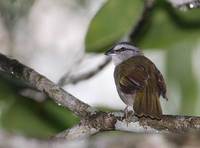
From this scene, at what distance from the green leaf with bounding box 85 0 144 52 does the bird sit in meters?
0.39

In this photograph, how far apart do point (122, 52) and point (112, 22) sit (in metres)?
0.33

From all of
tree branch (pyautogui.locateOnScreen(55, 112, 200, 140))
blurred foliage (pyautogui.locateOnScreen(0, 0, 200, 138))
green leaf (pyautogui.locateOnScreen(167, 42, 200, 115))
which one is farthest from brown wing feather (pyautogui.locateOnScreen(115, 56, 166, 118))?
green leaf (pyautogui.locateOnScreen(167, 42, 200, 115))

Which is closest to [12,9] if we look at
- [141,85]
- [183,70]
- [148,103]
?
[183,70]

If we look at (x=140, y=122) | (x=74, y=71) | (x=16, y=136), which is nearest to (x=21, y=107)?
(x=74, y=71)

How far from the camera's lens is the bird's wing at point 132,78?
329 centimetres

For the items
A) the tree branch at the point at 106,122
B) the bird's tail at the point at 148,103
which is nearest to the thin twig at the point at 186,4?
the bird's tail at the point at 148,103

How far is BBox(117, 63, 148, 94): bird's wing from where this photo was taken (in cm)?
329

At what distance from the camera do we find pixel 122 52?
4.45 metres

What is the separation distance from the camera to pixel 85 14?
5711 millimetres

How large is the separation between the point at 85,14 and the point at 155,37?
1.48 metres

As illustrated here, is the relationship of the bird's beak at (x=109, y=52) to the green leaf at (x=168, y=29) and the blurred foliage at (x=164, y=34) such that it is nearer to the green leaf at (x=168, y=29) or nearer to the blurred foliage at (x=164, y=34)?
the blurred foliage at (x=164, y=34)

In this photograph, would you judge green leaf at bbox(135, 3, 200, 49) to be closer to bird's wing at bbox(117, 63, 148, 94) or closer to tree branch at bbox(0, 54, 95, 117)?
bird's wing at bbox(117, 63, 148, 94)

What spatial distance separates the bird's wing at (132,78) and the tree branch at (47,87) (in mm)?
537

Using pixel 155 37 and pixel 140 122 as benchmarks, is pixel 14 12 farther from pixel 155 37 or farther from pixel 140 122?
pixel 140 122
